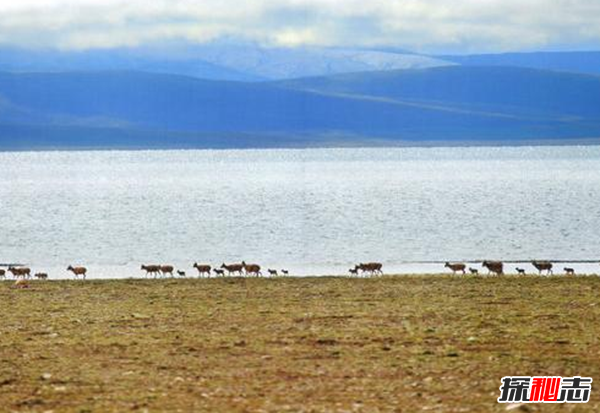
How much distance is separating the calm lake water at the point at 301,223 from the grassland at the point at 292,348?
14236 millimetres

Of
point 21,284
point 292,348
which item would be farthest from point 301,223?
point 292,348

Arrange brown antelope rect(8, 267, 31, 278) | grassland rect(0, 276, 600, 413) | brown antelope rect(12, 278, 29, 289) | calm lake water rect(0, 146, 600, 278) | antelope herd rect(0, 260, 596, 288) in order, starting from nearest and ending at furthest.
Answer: grassland rect(0, 276, 600, 413) → brown antelope rect(12, 278, 29, 289) → antelope herd rect(0, 260, 596, 288) → brown antelope rect(8, 267, 31, 278) → calm lake water rect(0, 146, 600, 278)

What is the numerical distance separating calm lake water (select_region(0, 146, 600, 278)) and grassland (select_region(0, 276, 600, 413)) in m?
14.2

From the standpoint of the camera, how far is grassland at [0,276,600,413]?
1152 cm

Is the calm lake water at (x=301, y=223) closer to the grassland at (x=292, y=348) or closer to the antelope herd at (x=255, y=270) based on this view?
the antelope herd at (x=255, y=270)

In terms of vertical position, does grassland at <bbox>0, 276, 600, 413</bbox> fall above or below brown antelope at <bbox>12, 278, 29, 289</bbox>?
below

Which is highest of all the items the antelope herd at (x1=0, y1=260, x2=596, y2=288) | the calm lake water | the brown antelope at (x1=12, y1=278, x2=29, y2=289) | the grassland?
the calm lake water

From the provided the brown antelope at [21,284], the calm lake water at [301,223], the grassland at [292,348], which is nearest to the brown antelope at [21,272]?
the calm lake water at [301,223]

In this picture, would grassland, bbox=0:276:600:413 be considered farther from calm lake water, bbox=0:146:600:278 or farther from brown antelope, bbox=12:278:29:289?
calm lake water, bbox=0:146:600:278

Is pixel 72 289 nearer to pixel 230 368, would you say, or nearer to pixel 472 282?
pixel 472 282

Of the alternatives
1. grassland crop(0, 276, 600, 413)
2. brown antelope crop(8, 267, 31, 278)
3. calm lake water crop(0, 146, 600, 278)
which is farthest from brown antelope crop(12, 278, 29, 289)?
calm lake water crop(0, 146, 600, 278)

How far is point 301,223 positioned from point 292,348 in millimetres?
46968

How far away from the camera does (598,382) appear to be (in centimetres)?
1193

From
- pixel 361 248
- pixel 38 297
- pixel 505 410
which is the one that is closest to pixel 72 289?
pixel 38 297
